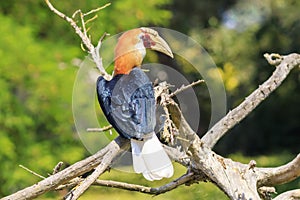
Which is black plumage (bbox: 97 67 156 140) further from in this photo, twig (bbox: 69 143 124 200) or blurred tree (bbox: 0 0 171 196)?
blurred tree (bbox: 0 0 171 196)

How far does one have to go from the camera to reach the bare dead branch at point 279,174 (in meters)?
1.76

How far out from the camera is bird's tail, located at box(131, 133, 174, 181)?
4.60 ft

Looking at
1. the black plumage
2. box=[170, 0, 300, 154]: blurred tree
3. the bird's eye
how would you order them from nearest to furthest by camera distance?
the black plumage
the bird's eye
box=[170, 0, 300, 154]: blurred tree

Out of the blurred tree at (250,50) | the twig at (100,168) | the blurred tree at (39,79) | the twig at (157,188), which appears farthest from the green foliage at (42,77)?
the twig at (100,168)

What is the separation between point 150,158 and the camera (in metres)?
1.42

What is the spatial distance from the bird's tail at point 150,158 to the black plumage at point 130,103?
26mm

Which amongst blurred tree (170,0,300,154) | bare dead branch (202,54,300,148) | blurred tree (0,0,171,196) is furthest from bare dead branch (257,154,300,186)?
blurred tree (170,0,300,154)

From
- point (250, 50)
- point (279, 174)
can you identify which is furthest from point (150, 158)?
point (250, 50)

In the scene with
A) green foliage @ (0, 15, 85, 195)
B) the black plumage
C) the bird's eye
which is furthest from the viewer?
green foliage @ (0, 15, 85, 195)

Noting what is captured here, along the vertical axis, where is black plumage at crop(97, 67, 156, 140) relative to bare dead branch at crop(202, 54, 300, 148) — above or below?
below

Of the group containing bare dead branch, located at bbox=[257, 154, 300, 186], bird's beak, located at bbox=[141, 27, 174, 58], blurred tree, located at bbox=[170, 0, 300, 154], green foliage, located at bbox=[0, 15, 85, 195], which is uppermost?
blurred tree, located at bbox=[170, 0, 300, 154]

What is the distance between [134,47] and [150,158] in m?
0.23

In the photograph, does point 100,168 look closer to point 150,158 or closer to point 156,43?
point 150,158

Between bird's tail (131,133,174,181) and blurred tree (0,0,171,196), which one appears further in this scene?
blurred tree (0,0,171,196)
